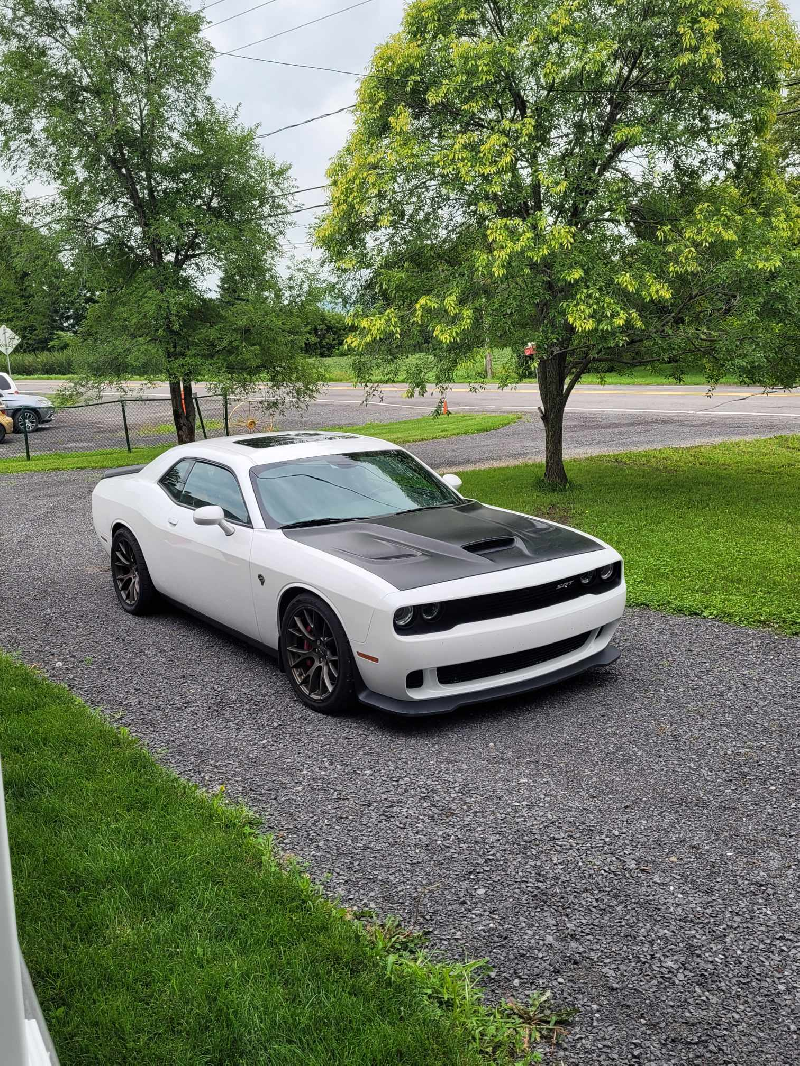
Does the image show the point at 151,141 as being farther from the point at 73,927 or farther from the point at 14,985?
the point at 14,985

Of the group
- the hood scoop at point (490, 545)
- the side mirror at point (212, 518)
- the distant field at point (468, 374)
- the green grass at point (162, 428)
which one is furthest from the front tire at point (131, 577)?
the green grass at point (162, 428)

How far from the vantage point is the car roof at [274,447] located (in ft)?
20.4

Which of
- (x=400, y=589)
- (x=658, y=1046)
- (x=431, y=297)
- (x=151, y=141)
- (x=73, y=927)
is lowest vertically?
(x=658, y=1046)

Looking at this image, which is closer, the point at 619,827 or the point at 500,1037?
the point at 500,1037

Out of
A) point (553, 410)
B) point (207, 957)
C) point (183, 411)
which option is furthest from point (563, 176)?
point (183, 411)

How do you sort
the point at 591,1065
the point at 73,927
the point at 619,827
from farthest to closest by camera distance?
the point at 619,827 < the point at 73,927 < the point at 591,1065

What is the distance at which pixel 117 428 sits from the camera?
90.3 ft

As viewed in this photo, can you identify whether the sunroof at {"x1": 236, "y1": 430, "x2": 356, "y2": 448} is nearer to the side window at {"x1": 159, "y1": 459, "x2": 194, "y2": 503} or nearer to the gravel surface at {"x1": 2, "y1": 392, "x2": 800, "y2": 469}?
the side window at {"x1": 159, "y1": 459, "x2": 194, "y2": 503}

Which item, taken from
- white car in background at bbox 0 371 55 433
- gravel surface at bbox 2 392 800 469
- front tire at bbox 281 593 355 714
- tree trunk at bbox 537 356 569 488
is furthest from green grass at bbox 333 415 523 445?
front tire at bbox 281 593 355 714

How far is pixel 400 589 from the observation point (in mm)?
4641

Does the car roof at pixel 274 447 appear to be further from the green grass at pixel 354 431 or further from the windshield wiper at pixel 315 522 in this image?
the green grass at pixel 354 431

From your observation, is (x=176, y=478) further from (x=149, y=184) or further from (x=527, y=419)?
(x=527, y=419)

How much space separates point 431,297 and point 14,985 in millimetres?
9343

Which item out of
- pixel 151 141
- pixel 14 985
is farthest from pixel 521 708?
pixel 151 141
